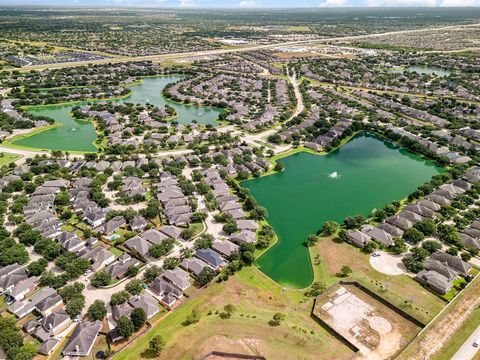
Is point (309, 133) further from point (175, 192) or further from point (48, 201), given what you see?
point (48, 201)

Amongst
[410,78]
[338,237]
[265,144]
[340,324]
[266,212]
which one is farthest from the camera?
[410,78]

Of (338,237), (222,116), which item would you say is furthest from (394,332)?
(222,116)

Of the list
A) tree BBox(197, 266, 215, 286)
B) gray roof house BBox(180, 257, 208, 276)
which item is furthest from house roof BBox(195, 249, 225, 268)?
tree BBox(197, 266, 215, 286)

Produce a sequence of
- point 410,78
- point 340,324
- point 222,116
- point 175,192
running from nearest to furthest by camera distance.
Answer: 1. point 340,324
2. point 175,192
3. point 222,116
4. point 410,78

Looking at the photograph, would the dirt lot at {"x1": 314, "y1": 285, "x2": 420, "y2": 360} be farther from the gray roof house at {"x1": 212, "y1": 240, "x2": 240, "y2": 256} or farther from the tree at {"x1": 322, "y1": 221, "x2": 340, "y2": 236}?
the gray roof house at {"x1": 212, "y1": 240, "x2": 240, "y2": 256}

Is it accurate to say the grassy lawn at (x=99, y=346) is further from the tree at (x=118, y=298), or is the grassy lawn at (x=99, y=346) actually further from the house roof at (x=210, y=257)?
the house roof at (x=210, y=257)

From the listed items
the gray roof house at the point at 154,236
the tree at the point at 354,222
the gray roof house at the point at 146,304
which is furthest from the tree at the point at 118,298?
the tree at the point at 354,222

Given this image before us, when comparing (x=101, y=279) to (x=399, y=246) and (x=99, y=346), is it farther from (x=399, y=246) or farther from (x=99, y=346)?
(x=399, y=246)
